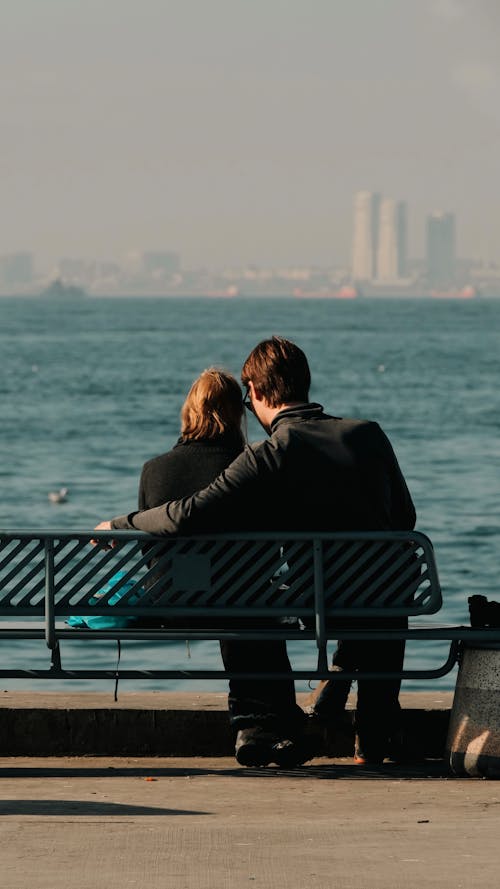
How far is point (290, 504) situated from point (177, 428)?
36.8 meters

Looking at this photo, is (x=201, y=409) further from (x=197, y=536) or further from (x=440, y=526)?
(x=440, y=526)

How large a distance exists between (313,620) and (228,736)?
1.91 feet

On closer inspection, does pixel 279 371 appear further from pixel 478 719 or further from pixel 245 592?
pixel 478 719

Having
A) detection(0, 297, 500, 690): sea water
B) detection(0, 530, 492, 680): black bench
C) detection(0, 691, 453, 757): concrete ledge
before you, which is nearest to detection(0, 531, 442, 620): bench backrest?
detection(0, 530, 492, 680): black bench

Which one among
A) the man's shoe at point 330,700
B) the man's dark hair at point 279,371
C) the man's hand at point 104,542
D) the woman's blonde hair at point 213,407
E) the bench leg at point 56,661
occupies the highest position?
Result: the man's dark hair at point 279,371

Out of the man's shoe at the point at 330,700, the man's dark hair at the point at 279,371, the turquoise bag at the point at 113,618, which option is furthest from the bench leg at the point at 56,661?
the man's dark hair at the point at 279,371

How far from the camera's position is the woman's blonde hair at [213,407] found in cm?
579

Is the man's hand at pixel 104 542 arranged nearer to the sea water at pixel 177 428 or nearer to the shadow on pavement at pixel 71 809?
the sea water at pixel 177 428

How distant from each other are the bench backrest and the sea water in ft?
2.17

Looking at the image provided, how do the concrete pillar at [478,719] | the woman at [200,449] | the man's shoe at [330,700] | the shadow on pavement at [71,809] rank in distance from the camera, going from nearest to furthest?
the shadow on pavement at [71,809] → the concrete pillar at [478,719] → the woman at [200,449] → the man's shoe at [330,700]

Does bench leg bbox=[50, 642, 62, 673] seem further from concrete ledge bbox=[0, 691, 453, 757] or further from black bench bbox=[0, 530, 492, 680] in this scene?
concrete ledge bbox=[0, 691, 453, 757]

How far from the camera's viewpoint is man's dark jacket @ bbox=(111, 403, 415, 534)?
5633 mm

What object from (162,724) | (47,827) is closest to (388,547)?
(162,724)

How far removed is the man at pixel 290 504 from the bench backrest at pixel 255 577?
0.30 feet
